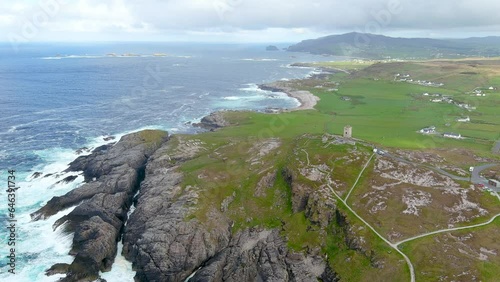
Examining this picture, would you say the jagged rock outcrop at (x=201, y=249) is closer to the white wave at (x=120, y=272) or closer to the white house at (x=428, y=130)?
the white wave at (x=120, y=272)

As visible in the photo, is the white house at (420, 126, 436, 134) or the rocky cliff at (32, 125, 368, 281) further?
the white house at (420, 126, 436, 134)

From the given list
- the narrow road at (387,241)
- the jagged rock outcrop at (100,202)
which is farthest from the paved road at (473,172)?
the jagged rock outcrop at (100,202)

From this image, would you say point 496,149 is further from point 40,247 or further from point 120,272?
point 40,247

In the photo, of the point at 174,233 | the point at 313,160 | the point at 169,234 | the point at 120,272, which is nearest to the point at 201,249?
the point at 174,233

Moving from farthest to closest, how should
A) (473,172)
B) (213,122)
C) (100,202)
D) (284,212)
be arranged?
1. (213,122)
2. (473,172)
3. (100,202)
4. (284,212)

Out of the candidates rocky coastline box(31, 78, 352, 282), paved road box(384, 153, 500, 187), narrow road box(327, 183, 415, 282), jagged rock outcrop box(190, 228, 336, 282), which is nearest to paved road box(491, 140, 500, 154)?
paved road box(384, 153, 500, 187)

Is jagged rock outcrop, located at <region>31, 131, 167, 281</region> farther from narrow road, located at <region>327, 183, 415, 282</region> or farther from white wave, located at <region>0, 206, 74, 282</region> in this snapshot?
narrow road, located at <region>327, 183, 415, 282</region>

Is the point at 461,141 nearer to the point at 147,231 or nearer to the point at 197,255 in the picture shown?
the point at 197,255

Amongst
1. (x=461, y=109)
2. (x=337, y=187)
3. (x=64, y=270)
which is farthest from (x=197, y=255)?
(x=461, y=109)
